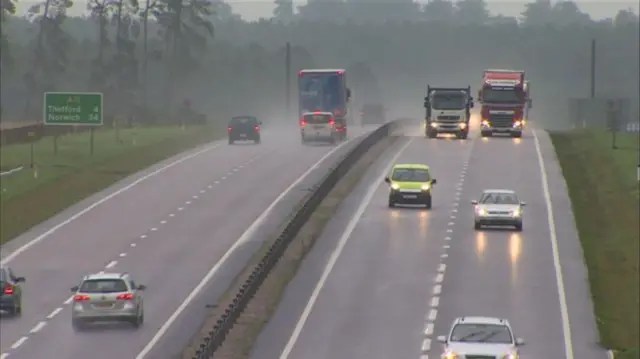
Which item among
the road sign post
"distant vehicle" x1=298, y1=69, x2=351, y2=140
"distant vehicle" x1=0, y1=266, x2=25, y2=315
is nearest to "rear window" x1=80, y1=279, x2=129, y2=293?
"distant vehicle" x1=0, y1=266, x2=25, y2=315

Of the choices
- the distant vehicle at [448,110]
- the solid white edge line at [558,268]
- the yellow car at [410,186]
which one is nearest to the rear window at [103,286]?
the solid white edge line at [558,268]

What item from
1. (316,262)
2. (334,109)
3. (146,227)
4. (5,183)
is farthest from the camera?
(334,109)

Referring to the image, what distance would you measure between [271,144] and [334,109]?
531 cm

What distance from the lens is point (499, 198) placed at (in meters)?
62.6

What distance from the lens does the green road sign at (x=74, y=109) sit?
91.6 m

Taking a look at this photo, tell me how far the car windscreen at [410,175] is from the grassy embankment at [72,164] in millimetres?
14814

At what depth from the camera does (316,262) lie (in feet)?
181

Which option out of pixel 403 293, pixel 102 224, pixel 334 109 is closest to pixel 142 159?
pixel 334 109

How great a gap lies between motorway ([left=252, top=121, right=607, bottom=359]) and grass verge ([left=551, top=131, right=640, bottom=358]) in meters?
0.76

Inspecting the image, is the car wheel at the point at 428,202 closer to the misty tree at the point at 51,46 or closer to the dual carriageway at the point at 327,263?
the dual carriageway at the point at 327,263

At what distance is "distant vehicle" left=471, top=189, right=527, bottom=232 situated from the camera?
62250 millimetres

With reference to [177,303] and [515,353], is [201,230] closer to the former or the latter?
[177,303]

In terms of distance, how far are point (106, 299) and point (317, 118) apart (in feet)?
206

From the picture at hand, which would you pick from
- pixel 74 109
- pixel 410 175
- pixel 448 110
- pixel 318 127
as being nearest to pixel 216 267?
pixel 410 175
